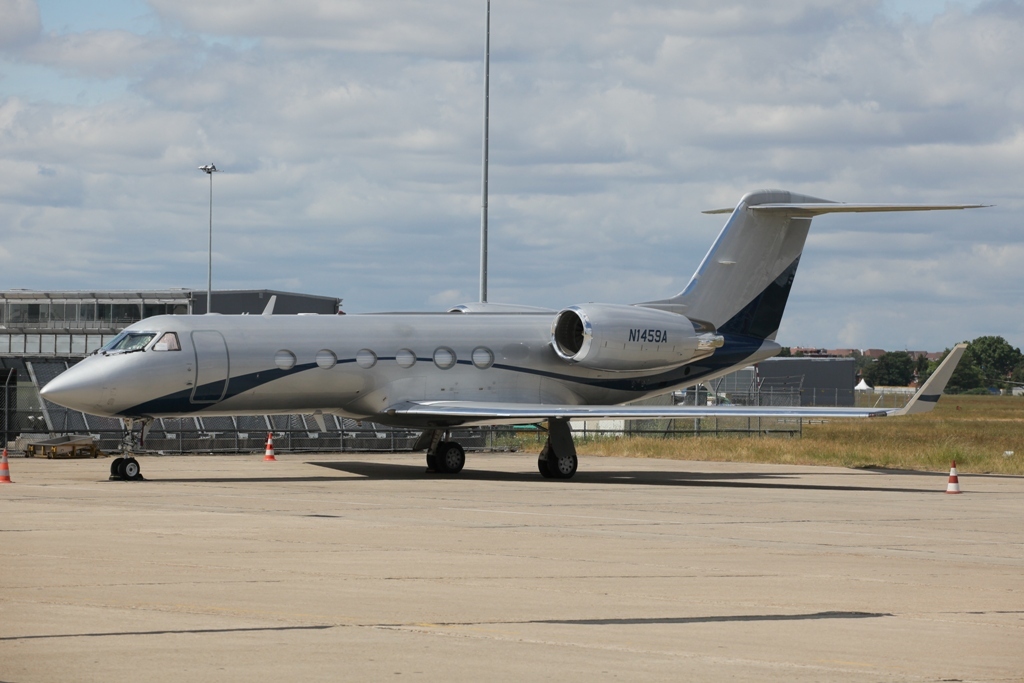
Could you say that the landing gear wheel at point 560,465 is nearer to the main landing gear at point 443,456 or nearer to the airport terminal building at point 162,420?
the main landing gear at point 443,456

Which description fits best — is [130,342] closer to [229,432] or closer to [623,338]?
[623,338]

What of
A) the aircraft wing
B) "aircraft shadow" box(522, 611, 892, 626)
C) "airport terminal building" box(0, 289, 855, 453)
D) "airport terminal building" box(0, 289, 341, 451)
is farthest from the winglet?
"airport terminal building" box(0, 289, 341, 451)

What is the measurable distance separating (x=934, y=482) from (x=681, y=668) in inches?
827

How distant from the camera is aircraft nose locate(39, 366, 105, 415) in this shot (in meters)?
24.7

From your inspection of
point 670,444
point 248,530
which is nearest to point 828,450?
point 670,444

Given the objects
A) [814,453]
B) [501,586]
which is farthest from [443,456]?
[501,586]

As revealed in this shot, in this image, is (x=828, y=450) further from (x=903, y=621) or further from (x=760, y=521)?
(x=903, y=621)

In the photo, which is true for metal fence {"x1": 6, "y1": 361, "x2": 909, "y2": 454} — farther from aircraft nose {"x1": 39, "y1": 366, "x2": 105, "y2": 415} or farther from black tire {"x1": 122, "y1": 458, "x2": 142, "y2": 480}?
aircraft nose {"x1": 39, "y1": 366, "x2": 105, "y2": 415}

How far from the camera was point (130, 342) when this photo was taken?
84.0 ft

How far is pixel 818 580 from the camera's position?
12.5 meters

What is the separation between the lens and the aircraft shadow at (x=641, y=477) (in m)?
26.0

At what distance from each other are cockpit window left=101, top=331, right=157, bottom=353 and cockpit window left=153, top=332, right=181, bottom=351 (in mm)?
186

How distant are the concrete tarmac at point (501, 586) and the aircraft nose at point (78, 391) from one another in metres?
2.10

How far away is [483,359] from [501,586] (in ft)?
55.2
